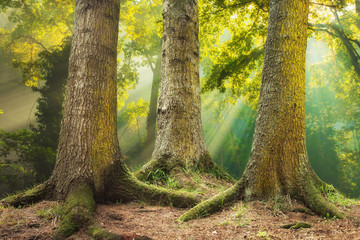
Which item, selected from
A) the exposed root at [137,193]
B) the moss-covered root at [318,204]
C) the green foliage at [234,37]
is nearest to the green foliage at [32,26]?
the green foliage at [234,37]

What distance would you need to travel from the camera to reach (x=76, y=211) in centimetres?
294

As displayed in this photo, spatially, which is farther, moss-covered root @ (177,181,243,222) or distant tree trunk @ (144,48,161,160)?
distant tree trunk @ (144,48,161,160)

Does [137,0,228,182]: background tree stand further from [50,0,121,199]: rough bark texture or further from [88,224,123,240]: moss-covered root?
[88,224,123,240]: moss-covered root

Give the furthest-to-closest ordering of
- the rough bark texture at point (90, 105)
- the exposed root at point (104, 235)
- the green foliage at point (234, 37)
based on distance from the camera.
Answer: the green foliage at point (234, 37) < the rough bark texture at point (90, 105) < the exposed root at point (104, 235)

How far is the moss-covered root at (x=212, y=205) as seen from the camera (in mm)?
3301

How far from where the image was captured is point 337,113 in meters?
28.3

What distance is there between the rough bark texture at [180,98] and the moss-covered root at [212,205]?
68.4 inches

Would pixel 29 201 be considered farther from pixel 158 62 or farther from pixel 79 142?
pixel 158 62

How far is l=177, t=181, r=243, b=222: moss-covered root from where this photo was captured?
3.30 m

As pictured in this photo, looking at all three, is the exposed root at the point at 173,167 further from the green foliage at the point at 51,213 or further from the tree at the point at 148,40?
the tree at the point at 148,40

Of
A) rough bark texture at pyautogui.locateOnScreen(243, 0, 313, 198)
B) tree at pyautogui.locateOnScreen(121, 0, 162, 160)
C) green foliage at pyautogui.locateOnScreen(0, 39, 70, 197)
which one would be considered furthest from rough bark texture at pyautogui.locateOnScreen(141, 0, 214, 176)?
tree at pyautogui.locateOnScreen(121, 0, 162, 160)

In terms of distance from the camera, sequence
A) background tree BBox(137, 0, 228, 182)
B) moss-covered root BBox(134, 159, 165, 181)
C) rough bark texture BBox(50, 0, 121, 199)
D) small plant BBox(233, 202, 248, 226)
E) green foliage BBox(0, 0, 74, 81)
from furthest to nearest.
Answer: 1. green foliage BBox(0, 0, 74, 81)
2. background tree BBox(137, 0, 228, 182)
3. moss-covered root BBox(134, 159, 165, 181)
4. rough bark texture BBox(50, 0, 121, 199)
5. small plant BBox(233, 202, 248, 226)

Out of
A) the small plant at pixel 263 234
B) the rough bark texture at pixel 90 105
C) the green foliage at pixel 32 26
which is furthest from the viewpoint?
the green foliage at pixel 32 26

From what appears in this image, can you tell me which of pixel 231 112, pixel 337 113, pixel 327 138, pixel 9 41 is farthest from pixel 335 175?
pixel 9 41
